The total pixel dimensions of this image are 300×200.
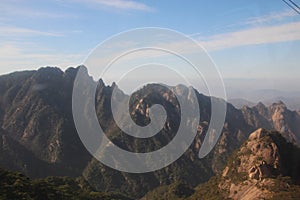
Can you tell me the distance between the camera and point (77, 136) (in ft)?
301

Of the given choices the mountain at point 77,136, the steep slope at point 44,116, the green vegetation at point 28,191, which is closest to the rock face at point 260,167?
the green vegetation at point 28,191

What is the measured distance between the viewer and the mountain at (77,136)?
77688 millimetres

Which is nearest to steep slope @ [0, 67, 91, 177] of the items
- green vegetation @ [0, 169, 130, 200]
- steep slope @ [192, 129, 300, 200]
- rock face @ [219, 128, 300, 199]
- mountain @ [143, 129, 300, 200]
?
mountain @ [143, 129, 300, 200]

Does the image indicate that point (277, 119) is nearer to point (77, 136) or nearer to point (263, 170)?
point (77, 136)

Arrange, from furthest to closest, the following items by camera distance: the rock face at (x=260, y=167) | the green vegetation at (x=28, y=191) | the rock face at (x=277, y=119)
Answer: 1. the rock face at (x=277, y=119)
2. the rock face at (x=260, y=167)
3. the green vegetation at (x=28, y=191)

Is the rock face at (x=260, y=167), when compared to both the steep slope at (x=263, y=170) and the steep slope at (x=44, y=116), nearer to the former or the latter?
Result: the steep slope at (x=263, y=170)

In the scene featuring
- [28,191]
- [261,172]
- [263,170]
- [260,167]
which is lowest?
[261,172]

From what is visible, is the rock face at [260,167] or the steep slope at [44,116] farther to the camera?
the steep slope at [44,116]

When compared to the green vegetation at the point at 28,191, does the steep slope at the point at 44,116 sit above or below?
above

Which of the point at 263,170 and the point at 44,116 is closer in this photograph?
the point at 263,170

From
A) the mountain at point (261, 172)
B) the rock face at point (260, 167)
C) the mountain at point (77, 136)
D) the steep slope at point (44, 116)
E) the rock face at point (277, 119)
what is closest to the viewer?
the mountain at point (261, 172)

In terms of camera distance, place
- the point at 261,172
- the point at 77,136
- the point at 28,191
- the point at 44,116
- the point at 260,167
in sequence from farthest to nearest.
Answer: the point at 44,116 < the point at 77,136 < the point at 260,167 < the point at 261,172 < the point at 28,191

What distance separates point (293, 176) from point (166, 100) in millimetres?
63802

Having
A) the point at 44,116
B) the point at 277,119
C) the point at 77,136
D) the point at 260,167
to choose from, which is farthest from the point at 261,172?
the point at 277,119
